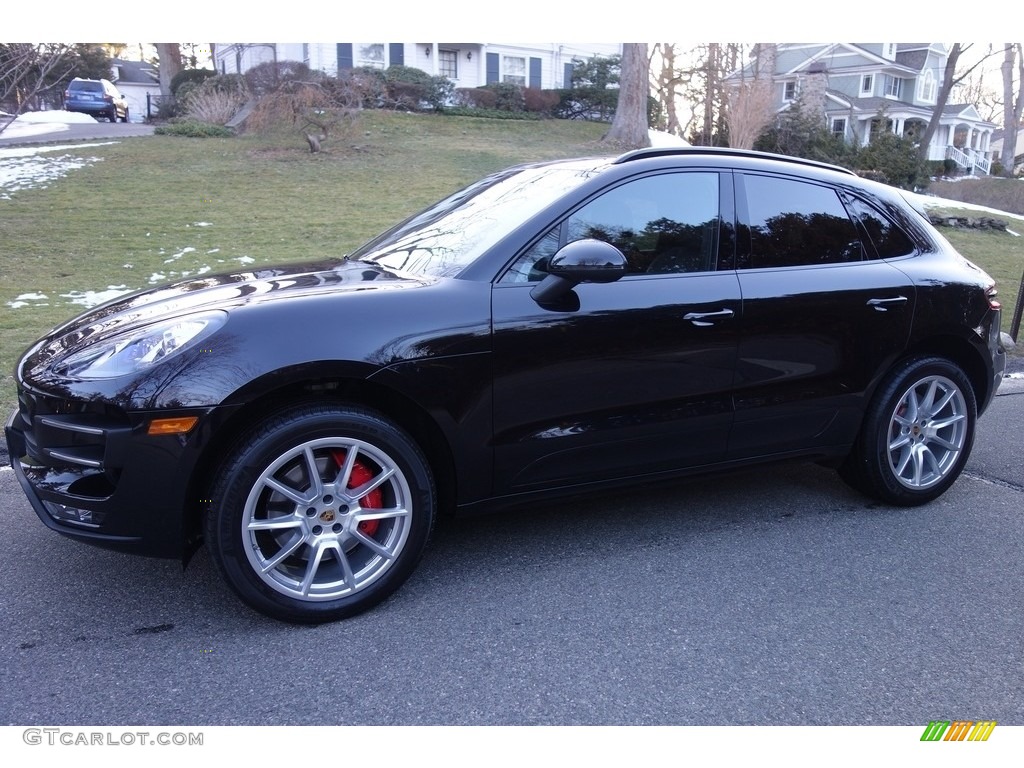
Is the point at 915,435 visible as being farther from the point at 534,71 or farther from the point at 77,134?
the point at 534,71

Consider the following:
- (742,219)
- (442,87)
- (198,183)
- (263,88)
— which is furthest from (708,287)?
(442,87)

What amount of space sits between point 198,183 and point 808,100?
25202 millimetres

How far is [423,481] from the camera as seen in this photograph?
308 centimetres

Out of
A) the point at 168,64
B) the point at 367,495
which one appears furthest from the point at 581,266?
the point at 168,64

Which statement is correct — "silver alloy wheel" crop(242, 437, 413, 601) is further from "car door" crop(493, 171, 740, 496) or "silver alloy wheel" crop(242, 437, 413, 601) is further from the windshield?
the windshield

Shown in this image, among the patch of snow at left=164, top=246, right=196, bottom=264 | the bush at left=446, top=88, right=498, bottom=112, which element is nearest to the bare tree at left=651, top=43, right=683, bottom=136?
the bush at left=446, top=88, right=498, bottom=112

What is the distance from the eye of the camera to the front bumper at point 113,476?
8.94 feet

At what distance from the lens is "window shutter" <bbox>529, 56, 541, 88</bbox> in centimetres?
3744

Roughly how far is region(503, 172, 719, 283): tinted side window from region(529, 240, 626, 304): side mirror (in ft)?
0.73

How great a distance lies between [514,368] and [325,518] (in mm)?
901

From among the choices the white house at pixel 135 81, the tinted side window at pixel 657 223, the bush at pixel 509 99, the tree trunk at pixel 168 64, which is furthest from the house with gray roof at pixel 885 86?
the tinted side window at pixel 657 223

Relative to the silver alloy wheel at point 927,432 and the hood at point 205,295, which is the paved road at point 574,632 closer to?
the silver alloy wheel at point 927,432

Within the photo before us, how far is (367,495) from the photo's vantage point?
3055mm

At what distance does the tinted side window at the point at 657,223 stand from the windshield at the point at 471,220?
0.17m
